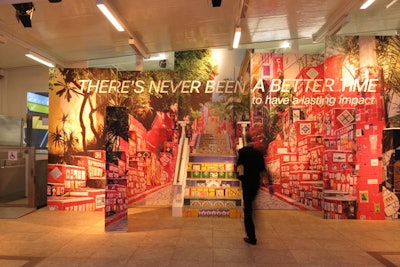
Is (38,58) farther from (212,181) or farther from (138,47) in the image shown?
(212,181)

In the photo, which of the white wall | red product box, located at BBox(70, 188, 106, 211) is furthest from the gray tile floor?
the white wall

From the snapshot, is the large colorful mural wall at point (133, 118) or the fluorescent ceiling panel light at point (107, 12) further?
the large colorful mural wall at point (133, 118)

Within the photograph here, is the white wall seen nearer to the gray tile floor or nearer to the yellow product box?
the gray tile floor

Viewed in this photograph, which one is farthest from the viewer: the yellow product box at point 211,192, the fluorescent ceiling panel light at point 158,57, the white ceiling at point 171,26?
the fluorescent ceiling panel light at point 158,57

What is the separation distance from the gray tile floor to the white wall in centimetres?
447

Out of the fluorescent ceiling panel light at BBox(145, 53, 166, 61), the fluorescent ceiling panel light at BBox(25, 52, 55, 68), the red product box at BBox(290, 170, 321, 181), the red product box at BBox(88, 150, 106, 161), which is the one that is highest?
the fluorescent ceiling panel light at BBox(145, 53, 166, 61)

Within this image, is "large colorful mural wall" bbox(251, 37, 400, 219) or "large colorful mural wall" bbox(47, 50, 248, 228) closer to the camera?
"large colorful mural wall" bbox(251, 37, 400, 219)

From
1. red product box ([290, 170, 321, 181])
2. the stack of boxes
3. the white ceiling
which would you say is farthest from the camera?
red product box ([290, 170, 321, 181])

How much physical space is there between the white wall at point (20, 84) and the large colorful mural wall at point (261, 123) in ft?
9.30

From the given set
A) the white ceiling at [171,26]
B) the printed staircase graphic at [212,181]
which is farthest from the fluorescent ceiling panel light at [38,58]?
the printed staircase graphic at [212,181]

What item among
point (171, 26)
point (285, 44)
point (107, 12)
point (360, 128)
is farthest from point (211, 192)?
point (285, 44)

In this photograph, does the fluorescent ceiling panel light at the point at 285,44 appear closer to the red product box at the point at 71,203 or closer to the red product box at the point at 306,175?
the red product box at the point at 306,175

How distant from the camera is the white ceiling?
5941 mm

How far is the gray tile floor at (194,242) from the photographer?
13.8ft
